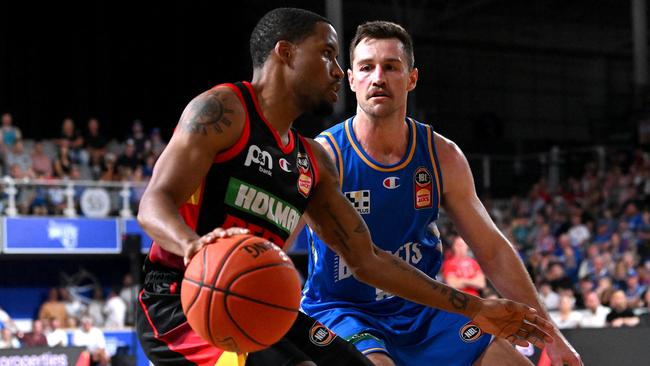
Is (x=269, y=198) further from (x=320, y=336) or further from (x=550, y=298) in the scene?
(x=550, y=298)

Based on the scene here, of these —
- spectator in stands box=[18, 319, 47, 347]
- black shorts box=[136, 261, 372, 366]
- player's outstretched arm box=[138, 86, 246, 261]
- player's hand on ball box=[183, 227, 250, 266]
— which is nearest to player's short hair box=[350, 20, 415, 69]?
player's outstretched arm box=[138, 86, 246, 261]

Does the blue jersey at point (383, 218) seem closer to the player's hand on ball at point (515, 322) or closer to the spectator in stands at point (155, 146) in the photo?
the player's hand on ball at point (515, 322)

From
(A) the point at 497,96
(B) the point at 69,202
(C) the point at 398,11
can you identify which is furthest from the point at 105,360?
(A) the point at 497,96

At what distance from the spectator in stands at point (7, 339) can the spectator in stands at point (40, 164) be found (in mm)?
3633

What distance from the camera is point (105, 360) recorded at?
1101cm

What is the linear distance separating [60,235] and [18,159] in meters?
1.45

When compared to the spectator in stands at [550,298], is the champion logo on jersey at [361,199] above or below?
above

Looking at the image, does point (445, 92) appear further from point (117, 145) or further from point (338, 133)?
point (338, 133)

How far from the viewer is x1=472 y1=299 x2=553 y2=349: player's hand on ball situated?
382cm

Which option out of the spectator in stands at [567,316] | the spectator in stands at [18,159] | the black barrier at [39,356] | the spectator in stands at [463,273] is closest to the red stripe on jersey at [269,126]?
the black barrier at [39,356]

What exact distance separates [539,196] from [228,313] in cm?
1648

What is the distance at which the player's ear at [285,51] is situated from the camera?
3465 millimetres

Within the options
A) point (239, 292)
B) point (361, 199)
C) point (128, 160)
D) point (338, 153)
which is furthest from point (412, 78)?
point (128, 160)

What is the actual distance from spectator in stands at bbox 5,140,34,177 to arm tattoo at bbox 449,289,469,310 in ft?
41.9
